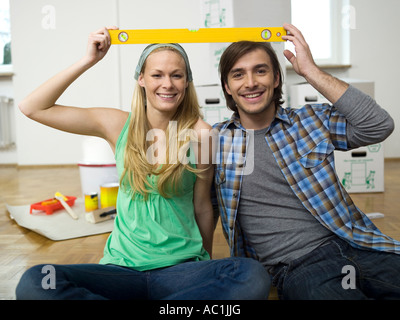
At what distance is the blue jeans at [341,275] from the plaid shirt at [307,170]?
4cm

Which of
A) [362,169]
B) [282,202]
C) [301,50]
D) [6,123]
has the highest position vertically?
[301,50]

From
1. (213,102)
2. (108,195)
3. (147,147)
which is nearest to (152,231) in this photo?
(147,147)

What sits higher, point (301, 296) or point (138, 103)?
point (138, 103)

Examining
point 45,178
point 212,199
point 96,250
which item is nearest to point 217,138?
point 212,199

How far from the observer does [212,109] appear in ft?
10.2

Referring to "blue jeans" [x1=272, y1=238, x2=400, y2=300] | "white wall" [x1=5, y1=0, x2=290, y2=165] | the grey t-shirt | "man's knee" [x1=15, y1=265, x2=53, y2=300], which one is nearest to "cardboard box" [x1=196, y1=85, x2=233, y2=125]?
"white wall" [x1=5, y1=0, x2=290, y2=165]

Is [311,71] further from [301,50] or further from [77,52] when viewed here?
[77,52]

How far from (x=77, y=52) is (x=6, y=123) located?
1.38 m

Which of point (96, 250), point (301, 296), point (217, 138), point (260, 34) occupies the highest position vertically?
point (260, 34)

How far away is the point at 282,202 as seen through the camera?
1296 mm

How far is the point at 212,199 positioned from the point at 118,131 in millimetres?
437
